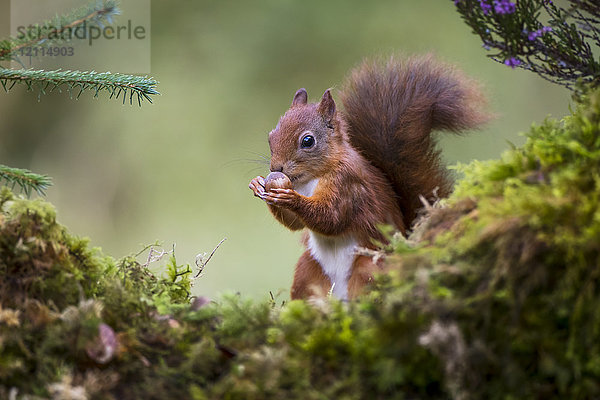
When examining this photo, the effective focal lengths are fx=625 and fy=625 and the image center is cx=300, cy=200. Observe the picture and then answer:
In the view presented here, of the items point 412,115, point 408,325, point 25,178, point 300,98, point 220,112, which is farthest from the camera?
point 220,112

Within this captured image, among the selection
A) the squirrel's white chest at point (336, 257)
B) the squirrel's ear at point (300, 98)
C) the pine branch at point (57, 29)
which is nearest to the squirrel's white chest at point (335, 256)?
the squirrel's white chest at point (336, 257)

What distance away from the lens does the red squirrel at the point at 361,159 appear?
5.45 feet

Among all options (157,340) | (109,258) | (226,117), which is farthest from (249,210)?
(157,340)

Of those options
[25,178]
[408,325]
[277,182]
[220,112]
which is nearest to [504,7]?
[408,325]

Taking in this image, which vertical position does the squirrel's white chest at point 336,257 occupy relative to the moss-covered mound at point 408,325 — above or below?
above

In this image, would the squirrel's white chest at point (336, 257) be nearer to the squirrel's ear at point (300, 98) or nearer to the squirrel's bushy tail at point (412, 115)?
the squirrel's bushy tail at point (412, 115)

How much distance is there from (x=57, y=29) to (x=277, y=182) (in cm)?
70

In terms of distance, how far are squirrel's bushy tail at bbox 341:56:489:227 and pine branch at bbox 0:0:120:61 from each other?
0.87 metres

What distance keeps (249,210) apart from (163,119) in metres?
0.82

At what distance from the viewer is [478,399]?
694mm

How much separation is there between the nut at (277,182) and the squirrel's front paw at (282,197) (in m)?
0.02

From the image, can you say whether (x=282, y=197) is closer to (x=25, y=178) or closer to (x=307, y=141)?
(x=307, y=141)

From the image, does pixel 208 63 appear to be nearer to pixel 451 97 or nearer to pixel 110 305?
pixel 451 97

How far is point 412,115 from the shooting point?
5.77ft
